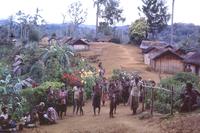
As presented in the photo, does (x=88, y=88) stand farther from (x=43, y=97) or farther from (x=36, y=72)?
(x=43, y=97)

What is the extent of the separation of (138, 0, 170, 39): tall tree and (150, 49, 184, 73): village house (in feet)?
97.2

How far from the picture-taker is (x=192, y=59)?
124 feet

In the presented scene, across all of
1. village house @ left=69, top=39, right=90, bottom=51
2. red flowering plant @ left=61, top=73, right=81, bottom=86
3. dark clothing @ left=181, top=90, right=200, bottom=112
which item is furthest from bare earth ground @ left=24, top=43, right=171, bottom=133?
village house @ left=69, top=39, right=90, bottom=51

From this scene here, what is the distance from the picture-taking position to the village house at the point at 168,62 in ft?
143

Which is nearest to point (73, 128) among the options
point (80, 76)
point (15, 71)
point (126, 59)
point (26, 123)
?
point (26, 123)

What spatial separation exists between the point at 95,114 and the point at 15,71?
1351 cm

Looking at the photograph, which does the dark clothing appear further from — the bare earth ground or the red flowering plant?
the red flowering plant

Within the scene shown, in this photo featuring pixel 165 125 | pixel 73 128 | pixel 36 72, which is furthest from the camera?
pixel 36 72

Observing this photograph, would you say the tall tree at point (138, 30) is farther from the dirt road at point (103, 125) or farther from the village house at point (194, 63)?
the dirt road at point (103, 125)

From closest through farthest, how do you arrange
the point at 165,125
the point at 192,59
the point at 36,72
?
the point at 165,125 < the point at 36,72 < the point at 192,59

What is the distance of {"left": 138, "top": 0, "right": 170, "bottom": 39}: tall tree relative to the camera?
242 ft

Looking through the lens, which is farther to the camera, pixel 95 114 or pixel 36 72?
pixel 36 72

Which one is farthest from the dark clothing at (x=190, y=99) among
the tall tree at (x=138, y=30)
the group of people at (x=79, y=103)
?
the tall tree at (x=138, y=30)

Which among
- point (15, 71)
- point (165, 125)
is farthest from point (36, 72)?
point (165, 125)
